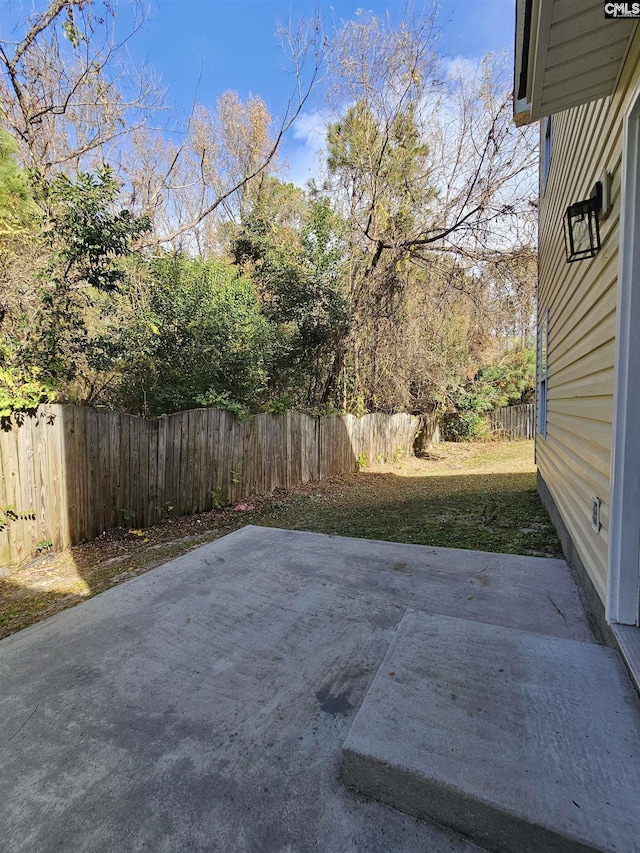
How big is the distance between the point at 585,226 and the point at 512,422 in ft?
47.0

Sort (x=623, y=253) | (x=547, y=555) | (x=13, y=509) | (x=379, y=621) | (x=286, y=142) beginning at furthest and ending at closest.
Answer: (x=286, y=142) → (x=13, y=509) → (x=547, y=555) → (x=379, y=621) → (x=623, y=253)

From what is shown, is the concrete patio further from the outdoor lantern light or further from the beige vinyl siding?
the outdoor lantern light

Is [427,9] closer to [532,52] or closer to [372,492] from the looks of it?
[532,52]

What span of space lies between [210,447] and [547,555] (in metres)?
4.17

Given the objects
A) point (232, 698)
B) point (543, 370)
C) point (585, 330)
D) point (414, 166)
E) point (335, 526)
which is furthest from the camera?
point (414, 166)

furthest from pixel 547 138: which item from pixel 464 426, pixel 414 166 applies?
pixel 464 426

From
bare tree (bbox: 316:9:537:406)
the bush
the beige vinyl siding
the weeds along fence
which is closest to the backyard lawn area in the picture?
the weeds along fence

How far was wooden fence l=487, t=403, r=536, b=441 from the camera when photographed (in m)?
15.4

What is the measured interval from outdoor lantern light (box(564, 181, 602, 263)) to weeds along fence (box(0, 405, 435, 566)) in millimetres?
4481

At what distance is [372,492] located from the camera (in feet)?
24.6

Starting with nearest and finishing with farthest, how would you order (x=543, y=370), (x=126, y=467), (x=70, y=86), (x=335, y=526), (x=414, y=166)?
(x=126, y=467) < (x=335, y=526) < (x=543, y=370) < (x=70, y=86) < (x=414, y=166)

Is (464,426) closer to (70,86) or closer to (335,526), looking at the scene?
(335,526)

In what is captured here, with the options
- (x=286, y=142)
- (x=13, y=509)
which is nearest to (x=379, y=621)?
(x=13, y=509)

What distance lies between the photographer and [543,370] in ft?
17.3
